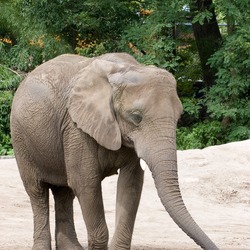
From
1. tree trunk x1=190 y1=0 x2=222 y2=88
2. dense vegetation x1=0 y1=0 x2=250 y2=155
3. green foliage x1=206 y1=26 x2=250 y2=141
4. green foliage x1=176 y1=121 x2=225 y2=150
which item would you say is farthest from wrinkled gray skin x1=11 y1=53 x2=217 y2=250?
tree trunk x1=190 y1=0 x2=222 y2=88

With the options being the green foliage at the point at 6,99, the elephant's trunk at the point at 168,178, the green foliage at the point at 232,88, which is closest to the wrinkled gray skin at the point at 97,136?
the elephant's trunk at the point at 168,178

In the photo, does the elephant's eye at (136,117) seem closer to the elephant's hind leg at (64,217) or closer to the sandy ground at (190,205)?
the elephant's hind leg at (64,217)

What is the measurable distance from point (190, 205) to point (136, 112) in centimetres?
623

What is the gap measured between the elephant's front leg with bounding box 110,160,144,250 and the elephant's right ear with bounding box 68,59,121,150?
0.45 m

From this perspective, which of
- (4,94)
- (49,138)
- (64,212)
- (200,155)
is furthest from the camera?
(4,94)

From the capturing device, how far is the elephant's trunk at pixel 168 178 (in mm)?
6875

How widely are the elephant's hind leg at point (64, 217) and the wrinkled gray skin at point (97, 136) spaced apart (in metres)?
0.03

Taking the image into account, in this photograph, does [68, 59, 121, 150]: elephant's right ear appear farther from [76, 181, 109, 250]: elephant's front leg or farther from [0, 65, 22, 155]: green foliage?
[0, 65, 22, 155]: green foliage

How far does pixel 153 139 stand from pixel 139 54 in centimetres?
1177

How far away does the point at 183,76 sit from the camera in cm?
2005

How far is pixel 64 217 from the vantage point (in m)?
8.88

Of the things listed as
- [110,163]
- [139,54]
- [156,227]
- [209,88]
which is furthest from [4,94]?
[110,163]

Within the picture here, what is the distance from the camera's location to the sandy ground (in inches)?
400

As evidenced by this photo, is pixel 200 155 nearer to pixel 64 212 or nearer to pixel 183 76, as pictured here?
pixel 183 76
